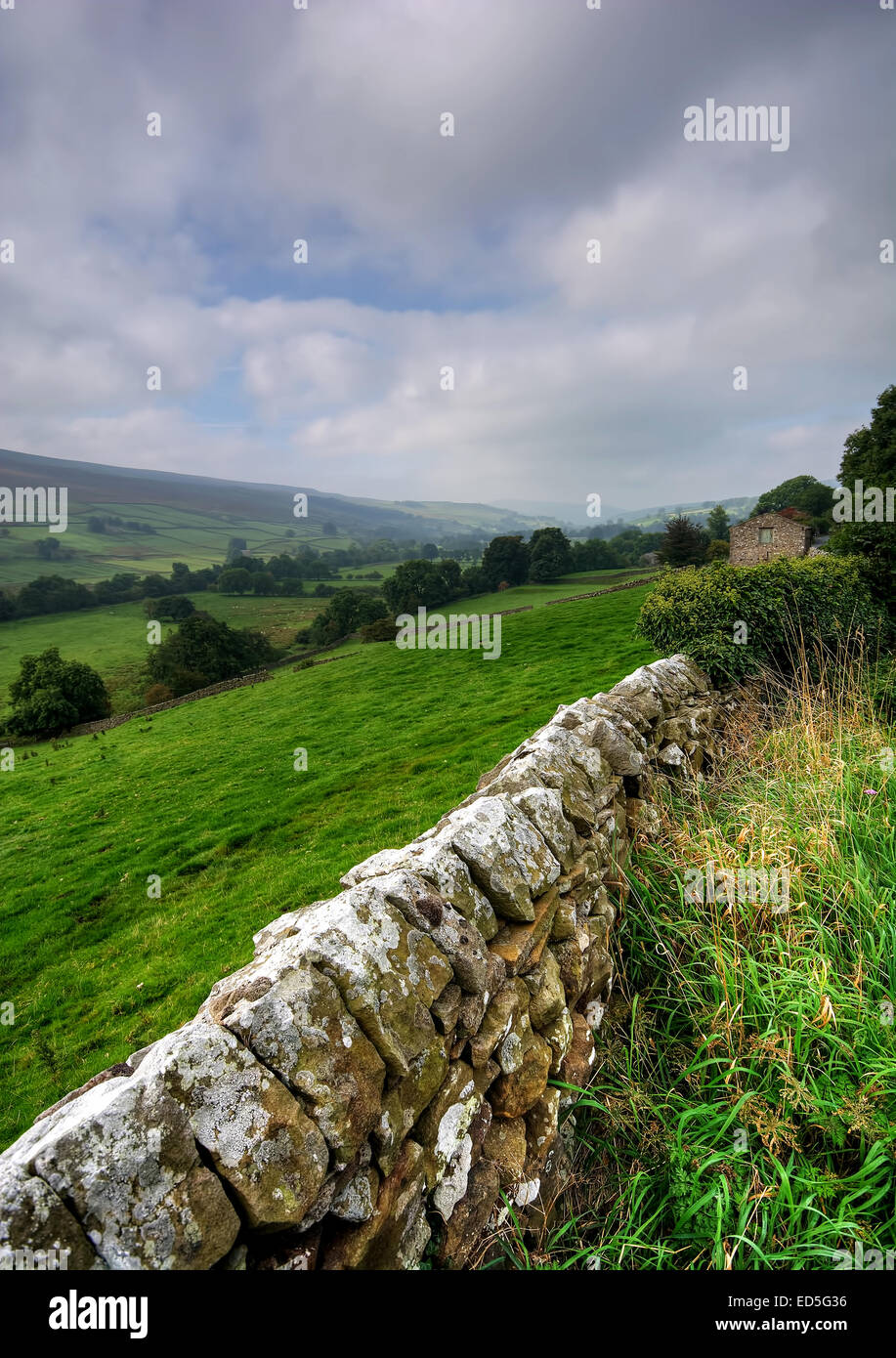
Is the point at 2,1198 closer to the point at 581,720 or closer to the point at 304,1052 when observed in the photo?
the point at 304,1052

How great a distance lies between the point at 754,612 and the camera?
10.2m

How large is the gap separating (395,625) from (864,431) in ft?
103

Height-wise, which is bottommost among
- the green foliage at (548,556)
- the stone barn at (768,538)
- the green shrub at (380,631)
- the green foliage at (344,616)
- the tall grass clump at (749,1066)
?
the tall grass clump at (749,1066)

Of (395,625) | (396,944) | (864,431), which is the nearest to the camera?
(396,944)

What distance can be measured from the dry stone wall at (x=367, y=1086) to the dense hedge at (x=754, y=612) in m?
7.65

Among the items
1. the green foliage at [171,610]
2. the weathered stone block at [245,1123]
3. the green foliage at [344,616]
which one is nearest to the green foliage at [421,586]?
the green foliage at [344,616]

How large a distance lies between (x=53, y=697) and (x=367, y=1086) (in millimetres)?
41565

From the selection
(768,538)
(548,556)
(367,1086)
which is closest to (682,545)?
(768,538)

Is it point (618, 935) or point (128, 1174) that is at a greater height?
point (128, 1174)

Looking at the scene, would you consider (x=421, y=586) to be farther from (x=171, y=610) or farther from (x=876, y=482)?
(x=876, y=482)

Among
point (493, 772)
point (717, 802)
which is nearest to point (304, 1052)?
point (493, 772)

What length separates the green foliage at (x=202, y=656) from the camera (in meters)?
41.8

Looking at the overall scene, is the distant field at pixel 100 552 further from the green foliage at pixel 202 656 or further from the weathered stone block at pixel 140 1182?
the weathered stone block at pixel 140 1182

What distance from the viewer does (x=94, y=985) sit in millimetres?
7297
